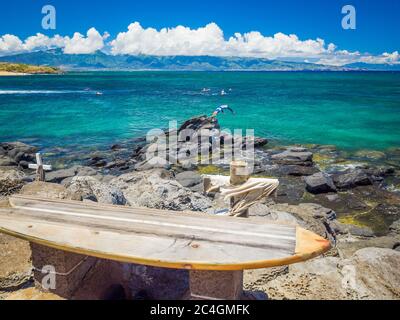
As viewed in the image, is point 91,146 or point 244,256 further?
point 91,146

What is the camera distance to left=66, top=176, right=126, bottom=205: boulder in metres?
8.77

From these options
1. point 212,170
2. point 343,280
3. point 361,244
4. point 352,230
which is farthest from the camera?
point 212,170

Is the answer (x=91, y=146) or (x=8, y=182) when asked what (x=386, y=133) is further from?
(x=8, y=182)

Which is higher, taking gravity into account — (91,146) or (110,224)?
(110,224)

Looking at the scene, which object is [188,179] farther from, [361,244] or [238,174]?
[238,174]

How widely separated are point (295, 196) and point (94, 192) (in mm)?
9332

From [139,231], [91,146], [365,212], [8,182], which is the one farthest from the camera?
[91,146]

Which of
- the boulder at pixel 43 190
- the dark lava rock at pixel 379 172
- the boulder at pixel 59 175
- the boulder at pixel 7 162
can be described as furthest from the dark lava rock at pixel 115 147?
the boulder at pixel 43 190

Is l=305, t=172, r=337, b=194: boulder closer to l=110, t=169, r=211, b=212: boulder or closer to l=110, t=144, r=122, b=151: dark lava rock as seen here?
l=110, t=169, r=211, b=212: boulder

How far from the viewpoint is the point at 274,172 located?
63.4 ft

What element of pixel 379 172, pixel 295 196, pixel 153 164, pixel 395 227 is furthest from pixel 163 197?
pixel 379 172

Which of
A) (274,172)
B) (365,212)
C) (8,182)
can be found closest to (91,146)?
(274,172)

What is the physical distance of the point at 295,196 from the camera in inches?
626
